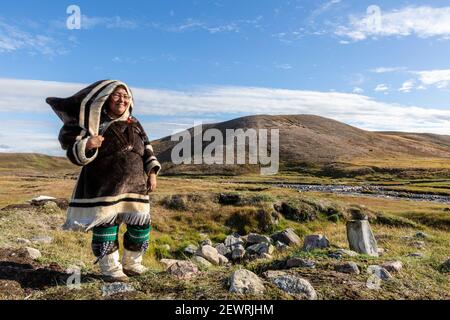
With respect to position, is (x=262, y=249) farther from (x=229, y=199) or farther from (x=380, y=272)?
(x=229, y=199)

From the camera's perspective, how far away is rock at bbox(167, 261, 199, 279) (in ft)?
22.3

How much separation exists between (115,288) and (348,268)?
3844 millimetres

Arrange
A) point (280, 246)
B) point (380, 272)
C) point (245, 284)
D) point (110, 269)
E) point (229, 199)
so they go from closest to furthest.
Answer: point (245, 284) < point (110, 269) < point (380, 272) < point (280, 246) < point (229, 199)

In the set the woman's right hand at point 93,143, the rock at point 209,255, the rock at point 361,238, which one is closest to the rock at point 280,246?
the rock at point 209,255

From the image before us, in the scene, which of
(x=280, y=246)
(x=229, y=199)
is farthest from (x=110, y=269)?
(x=229, y=199)

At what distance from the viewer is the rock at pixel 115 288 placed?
5.90 meters

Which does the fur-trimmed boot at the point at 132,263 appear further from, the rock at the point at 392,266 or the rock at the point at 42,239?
the rock at the point at 392,266

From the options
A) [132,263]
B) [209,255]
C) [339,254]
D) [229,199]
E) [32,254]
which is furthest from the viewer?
[229,199]

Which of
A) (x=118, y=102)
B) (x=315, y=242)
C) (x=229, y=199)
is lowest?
(x=229, y=199)

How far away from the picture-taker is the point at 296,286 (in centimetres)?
594

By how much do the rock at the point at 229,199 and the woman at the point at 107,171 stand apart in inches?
822

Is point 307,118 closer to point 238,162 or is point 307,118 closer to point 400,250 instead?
point 238,162
